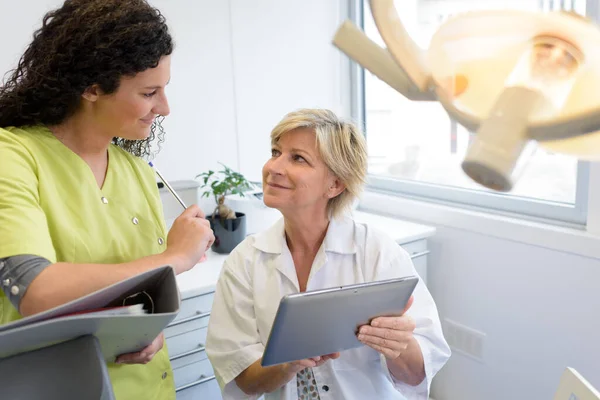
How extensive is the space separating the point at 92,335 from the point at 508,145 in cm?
73

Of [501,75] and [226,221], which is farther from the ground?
[501,75]

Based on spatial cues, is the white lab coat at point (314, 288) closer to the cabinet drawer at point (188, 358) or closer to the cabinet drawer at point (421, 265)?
the cabinet drawer at point (188, 358)

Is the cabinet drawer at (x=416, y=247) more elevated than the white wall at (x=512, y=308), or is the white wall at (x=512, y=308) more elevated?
the cabinet drawer at (x=416, y=247)

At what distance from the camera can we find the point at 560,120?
38 cm

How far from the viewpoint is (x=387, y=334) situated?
4.05 feet

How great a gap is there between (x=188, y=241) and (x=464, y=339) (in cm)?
173

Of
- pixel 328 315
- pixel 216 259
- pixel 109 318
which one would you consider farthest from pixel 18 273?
pixel 216 259

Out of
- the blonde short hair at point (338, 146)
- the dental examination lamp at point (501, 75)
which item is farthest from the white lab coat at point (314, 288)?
the dental examination lamp at point (501, 75)

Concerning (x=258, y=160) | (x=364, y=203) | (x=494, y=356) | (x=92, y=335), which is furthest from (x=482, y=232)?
(x=92, y=335)

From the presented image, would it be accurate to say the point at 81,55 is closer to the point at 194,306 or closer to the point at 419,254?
the point at 194,306

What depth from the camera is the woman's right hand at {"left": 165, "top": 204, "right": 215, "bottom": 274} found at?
109cm

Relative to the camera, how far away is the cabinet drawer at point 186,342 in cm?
186

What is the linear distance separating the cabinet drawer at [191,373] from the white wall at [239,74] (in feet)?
2.86

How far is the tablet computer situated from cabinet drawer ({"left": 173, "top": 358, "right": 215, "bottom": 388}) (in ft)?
2.66
